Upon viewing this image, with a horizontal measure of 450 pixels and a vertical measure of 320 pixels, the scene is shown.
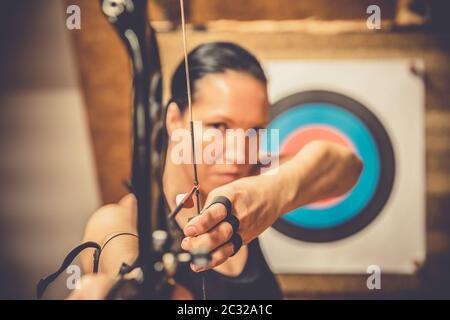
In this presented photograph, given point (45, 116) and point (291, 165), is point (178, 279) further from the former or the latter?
point (45, 116)

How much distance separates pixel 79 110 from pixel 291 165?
541mm

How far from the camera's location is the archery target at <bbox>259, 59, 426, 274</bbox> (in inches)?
45.2

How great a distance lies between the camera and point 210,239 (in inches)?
36.8

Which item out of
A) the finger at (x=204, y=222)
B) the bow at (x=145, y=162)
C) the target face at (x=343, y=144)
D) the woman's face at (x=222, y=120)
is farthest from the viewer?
the target face at (x=343, y=144)

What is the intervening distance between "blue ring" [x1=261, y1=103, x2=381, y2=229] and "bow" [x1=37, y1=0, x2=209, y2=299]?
404mm

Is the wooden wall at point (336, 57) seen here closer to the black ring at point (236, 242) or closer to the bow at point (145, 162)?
the black ring at point (236, 242)

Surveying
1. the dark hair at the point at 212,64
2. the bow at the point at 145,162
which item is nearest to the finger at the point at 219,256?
the bow at the point at 145,162

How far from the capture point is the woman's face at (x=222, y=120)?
105 cm

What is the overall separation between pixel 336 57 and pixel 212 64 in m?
0.32

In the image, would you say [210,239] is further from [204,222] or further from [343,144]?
[343,144]

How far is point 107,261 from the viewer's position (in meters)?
0.98

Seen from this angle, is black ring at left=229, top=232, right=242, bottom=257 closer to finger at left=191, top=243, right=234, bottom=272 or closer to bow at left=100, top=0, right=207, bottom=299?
finger at left=191, top=243, right=234, bottom=272

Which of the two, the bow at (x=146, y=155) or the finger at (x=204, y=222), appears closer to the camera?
the bow at (x=146, y=155)

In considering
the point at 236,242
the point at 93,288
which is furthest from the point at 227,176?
the point at 93,288
